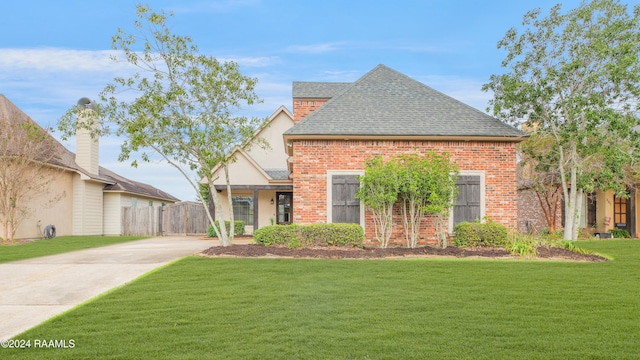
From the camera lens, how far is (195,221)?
2617cm

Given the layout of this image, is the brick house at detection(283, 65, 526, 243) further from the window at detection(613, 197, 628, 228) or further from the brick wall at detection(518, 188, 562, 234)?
the brick wall at detection(518, 188, 562, 234)

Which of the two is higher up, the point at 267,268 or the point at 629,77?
the point at 629,77

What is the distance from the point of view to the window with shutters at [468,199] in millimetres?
14852

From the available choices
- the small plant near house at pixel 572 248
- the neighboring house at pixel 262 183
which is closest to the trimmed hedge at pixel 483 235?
the small plant near house at pixel 572 248

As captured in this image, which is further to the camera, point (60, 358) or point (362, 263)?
point (362, 263)

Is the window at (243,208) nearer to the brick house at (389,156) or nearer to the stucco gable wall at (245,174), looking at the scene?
the stucco gable wall at (245,174)

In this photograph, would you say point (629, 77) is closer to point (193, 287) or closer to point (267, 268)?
point (267, 268)

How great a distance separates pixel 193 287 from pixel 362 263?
3.98 meters

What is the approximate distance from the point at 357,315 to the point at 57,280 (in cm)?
628

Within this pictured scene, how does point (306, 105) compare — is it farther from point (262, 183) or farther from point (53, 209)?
point (53, 209)

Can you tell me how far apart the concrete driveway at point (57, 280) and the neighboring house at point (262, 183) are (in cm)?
856

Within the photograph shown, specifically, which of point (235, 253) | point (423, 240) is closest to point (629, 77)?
point (423, 240)

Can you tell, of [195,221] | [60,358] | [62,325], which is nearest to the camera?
[60,358]

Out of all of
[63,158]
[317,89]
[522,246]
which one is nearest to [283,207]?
[317,89]
